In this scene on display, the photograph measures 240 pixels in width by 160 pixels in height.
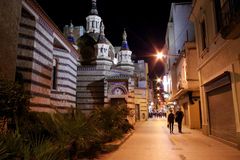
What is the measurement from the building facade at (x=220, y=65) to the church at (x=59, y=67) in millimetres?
6729

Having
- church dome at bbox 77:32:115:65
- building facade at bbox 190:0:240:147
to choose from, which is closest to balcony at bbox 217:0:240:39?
building facade at bbox 190:0:240:147

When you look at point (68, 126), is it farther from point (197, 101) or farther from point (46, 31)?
point (197, 101)

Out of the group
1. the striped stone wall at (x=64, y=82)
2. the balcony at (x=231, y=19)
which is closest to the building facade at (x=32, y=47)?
the striped stone wall at (x=64, y=82)

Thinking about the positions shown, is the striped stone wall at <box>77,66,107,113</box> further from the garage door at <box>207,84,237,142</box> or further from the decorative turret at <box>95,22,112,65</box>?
the garage door at <box>207,84,237,142</box>

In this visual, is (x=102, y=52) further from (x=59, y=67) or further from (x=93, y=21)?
(x=59, y=67)

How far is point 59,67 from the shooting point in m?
19.6

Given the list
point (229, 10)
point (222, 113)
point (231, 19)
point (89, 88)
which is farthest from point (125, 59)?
point (231, 19)

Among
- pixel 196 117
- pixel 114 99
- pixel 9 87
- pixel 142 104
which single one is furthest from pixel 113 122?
pixel 142 104

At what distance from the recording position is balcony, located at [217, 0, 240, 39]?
8.16 meters

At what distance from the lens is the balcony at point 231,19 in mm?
8163

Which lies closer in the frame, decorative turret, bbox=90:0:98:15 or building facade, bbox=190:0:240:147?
building facade, bbox=190:0:240:147

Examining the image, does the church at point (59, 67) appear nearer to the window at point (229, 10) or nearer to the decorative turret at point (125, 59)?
the decorative turret at point (125, 59)

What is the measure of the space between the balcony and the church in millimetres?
6558

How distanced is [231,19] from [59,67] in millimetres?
14464
